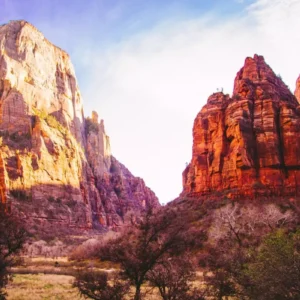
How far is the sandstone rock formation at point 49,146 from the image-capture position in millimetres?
95875

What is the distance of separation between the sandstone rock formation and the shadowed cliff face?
159ft

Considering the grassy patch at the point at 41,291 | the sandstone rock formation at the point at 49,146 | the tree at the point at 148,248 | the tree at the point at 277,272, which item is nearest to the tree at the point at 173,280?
the tree at the point at 148,248

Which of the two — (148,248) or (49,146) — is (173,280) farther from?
(49,146)

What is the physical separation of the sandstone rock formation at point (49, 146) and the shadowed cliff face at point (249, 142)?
48.4 meters

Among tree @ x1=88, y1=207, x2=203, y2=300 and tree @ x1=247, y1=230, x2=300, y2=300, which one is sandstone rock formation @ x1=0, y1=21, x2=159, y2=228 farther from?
tree @ x1=247, y1=230, x2=300, y2=300

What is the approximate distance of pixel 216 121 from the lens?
6200cm

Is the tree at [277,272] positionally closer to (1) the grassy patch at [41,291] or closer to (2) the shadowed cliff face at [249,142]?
(1) the grassy patch at [41,291]

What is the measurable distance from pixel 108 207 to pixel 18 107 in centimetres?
4724

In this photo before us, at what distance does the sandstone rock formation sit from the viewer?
315 ft

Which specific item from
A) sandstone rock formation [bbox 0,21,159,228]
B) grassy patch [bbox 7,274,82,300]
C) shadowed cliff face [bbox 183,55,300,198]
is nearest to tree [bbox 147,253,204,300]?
grassy patch [bbox 7,274,82,300]

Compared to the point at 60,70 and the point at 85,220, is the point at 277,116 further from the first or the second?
the point at 60,70

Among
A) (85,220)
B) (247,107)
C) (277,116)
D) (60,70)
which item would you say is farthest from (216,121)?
(60,70)

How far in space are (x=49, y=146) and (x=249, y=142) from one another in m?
67.3

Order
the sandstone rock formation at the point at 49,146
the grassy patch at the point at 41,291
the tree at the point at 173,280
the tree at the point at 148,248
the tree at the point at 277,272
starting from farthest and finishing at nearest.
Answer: the sandstone rock formation at the point at 49,146 < the grassy patch at the point at 41,291 < the tree at the point at 148,248 < the tree at the point at 173,280 < the tree at the point at 277,272
